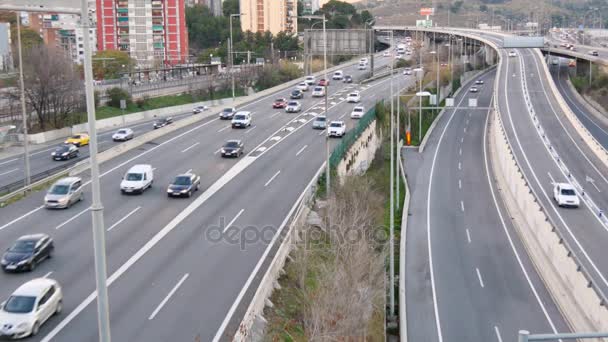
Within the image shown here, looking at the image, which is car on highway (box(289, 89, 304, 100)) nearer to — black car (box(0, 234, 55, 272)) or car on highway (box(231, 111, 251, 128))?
car on highway (box(231, 111, 251, 128))

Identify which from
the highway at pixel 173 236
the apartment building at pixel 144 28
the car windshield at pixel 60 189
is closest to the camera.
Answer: the highway at pixel 173 236

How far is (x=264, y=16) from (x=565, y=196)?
365 ft

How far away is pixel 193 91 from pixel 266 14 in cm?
5482

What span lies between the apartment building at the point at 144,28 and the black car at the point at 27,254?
10152 cm

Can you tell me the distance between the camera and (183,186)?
33.2 metres

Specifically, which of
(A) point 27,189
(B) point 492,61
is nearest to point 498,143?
(A) point 27,189

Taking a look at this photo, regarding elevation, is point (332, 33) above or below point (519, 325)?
above

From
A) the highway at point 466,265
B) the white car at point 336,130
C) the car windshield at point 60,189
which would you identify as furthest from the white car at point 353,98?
the car windshield at point 60,189

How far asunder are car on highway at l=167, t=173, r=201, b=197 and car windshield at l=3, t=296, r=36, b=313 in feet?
45.8

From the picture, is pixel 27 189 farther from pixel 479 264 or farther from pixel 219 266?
pixel 479 264

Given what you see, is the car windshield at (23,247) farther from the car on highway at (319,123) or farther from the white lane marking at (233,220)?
the car on highway at (319,123)

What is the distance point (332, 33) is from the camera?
58.6m

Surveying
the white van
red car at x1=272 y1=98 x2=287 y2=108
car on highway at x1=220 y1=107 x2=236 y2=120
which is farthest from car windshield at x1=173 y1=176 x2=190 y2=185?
red car at x1=272 y1=98 x2=287 y2=108

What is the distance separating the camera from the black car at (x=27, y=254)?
76.5 ft
